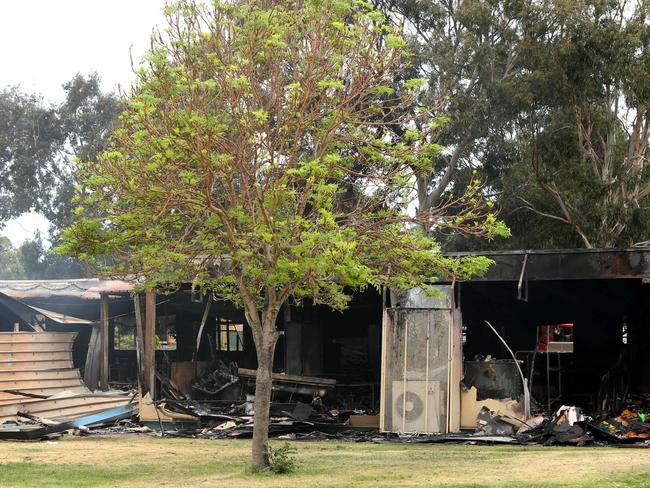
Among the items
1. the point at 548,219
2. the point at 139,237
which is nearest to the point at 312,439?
the point at 139,237

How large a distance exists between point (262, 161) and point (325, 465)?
5.45 m

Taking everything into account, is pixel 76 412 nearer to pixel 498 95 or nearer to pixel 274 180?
pixel 274 180

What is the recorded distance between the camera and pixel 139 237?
51.8 feet

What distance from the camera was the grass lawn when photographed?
14.7 m

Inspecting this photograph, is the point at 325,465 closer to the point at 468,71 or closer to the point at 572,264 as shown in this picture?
the point at 572,264

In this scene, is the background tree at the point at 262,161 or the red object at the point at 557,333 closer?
the background tree at the point at 262,161

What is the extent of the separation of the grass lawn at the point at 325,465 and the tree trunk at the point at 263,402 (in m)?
0.36

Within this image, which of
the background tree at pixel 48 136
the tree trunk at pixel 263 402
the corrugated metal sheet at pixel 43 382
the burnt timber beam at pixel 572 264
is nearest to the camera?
the tree trunk at pixel 263 402

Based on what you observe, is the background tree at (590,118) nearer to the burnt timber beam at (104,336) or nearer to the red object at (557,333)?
the red object at (557,333)

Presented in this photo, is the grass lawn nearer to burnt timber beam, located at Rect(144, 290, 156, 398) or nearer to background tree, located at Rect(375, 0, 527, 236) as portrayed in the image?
burnt timber beam, located at Rect(144, 290, 156, 398)

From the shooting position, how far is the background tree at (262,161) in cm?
1436

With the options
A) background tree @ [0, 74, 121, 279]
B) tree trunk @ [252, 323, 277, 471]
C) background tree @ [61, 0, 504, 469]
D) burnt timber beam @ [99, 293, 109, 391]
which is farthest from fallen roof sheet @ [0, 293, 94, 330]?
background tree @ [0, 74, 121, 279]

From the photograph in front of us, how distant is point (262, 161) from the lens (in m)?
15.6

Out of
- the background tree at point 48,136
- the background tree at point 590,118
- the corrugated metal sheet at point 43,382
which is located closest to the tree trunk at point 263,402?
the corrugated metal sheet at point 43,382
